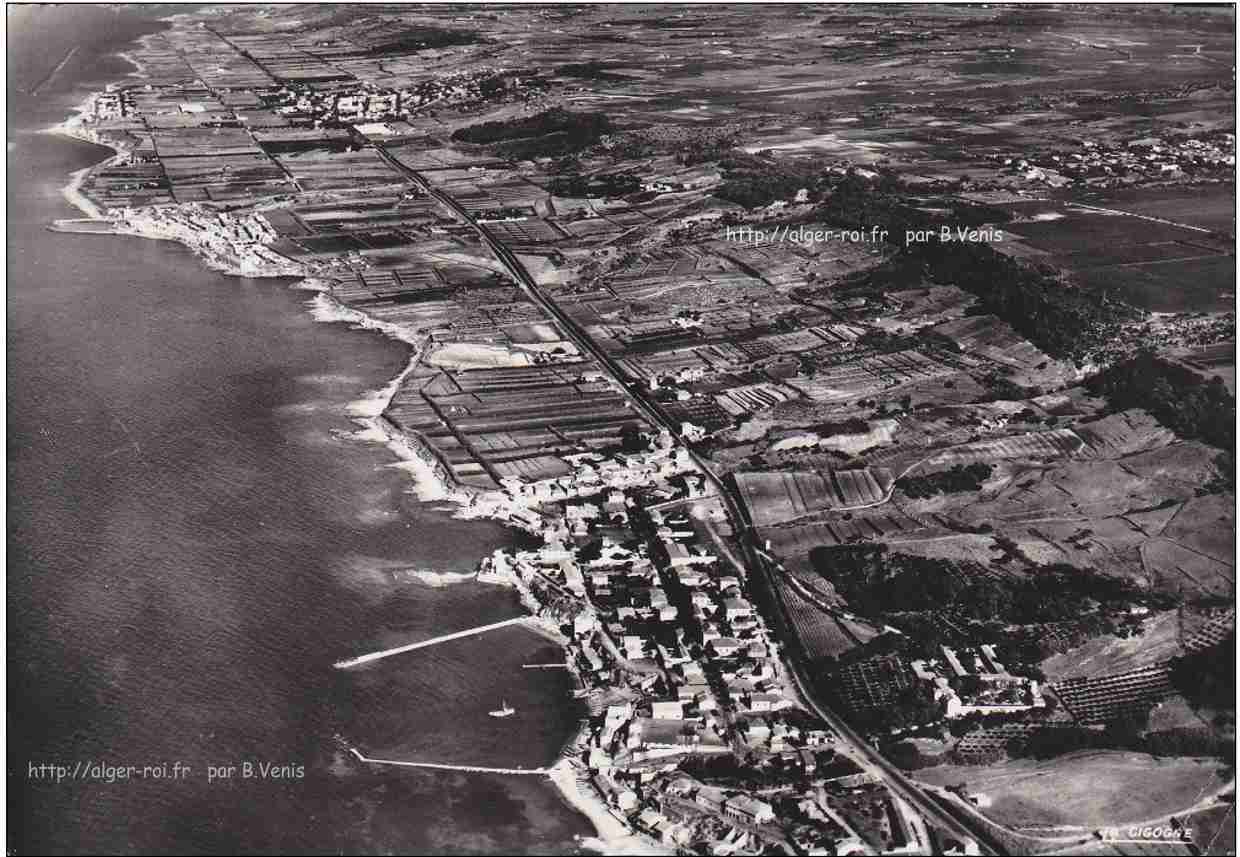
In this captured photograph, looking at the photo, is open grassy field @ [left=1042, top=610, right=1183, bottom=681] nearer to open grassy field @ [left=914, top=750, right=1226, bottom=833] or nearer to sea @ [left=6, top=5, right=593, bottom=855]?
open grassy field @ [left=914, top=750, right=1226, bottom=833]

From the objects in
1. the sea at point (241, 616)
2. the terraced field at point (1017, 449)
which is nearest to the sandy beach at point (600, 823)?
the sea at point (241, 616)

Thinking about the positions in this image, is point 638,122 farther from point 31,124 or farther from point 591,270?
point 31,124

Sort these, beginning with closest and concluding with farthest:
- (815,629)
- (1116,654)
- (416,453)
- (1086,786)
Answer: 1. (1086,786)
2. (1116,654)
3. (815,629)
4. (416,453)

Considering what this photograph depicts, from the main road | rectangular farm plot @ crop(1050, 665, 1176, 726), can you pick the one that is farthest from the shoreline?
rectangular farm plot @ crop(1050, 665, 1176, 726)

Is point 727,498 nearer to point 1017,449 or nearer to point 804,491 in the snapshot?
point 804,491

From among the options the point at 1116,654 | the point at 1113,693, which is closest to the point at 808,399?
the point at 1116,654

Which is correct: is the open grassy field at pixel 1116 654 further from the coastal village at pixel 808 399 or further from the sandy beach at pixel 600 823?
the sandy beach at pixel 600 823
